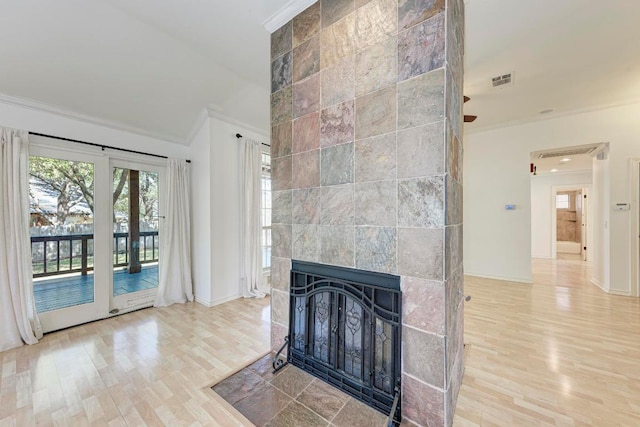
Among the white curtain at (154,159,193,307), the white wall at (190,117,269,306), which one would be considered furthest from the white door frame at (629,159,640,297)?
the white curtain at (154,159,193,307)

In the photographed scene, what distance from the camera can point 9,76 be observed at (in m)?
2.27

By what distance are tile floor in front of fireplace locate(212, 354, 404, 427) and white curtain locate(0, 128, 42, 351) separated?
227cm

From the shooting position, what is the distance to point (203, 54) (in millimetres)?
2643

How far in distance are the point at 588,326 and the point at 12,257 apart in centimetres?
601

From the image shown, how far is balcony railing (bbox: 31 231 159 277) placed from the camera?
2.65 m

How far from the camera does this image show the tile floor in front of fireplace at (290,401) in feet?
4.73

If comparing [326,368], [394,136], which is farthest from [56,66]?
[326,368]

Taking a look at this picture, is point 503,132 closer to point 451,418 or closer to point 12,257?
point 451,418

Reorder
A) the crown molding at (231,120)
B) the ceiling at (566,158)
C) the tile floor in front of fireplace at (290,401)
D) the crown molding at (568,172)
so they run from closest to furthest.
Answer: the tile floor in front of fireplace at (290,401)
the crown molding at (231,120)
the ceiling at (566,158)
the crown molding at (568,172)

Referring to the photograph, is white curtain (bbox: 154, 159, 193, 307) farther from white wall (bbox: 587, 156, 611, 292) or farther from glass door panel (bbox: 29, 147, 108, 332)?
white wall (bbox: 587, 156, 611, 292)

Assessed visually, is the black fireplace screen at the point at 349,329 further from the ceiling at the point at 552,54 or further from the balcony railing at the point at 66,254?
the balcony railing at the point at 66,254

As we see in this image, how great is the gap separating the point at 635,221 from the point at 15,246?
25.8 ft

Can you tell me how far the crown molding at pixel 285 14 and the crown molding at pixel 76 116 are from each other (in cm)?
235

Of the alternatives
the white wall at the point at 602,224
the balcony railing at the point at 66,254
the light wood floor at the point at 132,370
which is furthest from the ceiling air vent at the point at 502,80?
the balcony railing at the point at 66,254
